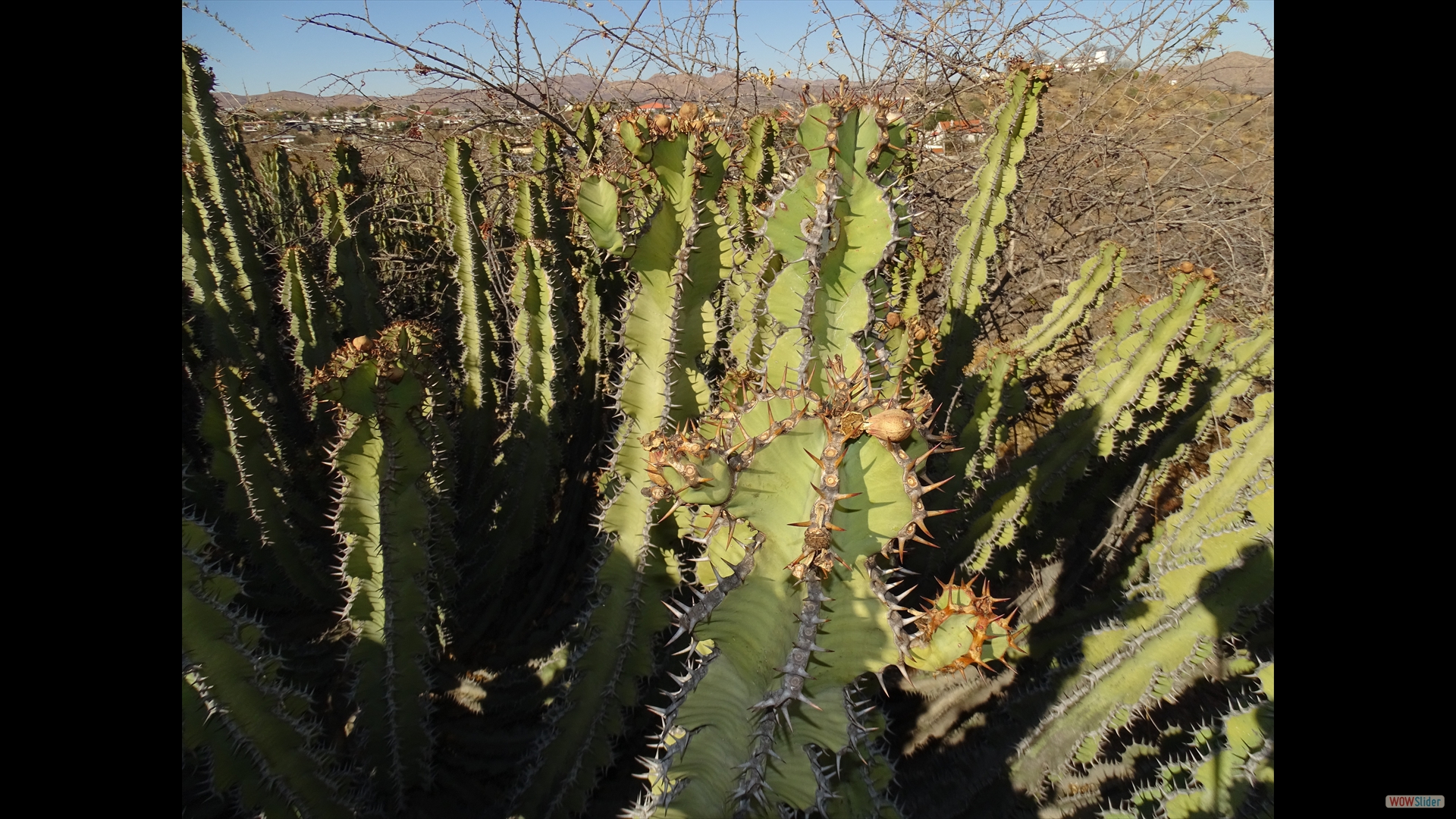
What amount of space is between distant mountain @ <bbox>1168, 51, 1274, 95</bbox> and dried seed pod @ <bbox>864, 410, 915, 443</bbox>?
16.3 feet

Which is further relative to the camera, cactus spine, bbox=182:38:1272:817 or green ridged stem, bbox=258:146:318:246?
green ridged stem, bbox=258:146:318:246

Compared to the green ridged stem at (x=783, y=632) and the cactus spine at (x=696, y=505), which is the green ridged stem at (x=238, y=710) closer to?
the cactus spine at (x=696, y=505)

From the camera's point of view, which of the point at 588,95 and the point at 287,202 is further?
the point at 287,202

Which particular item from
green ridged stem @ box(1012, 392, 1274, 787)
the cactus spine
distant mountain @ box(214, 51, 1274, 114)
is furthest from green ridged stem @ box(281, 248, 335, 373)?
green ridged stem @ box(1012, 392, 1274, 787)

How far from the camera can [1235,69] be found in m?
5.11

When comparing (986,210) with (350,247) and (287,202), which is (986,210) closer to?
(350,247)

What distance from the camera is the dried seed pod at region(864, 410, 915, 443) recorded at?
1.19 m

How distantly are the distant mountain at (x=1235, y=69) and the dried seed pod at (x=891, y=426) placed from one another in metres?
4.97

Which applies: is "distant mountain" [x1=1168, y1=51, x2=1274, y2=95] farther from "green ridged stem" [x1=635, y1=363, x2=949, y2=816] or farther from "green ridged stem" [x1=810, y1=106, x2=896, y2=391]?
"green ridged stem" [x1=635, y1=363, x2=949, y2=816]

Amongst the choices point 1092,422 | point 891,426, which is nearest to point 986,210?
point 1092,422

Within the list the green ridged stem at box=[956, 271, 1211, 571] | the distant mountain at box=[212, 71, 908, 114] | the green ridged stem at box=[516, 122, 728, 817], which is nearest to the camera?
the green ridged stem at box=[516, 122, 728, 817]

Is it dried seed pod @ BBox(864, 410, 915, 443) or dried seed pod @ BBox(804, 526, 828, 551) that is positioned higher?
dried seed pod @ BBox(864, 410, 915, 443)

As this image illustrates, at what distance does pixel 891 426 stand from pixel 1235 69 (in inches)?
228
